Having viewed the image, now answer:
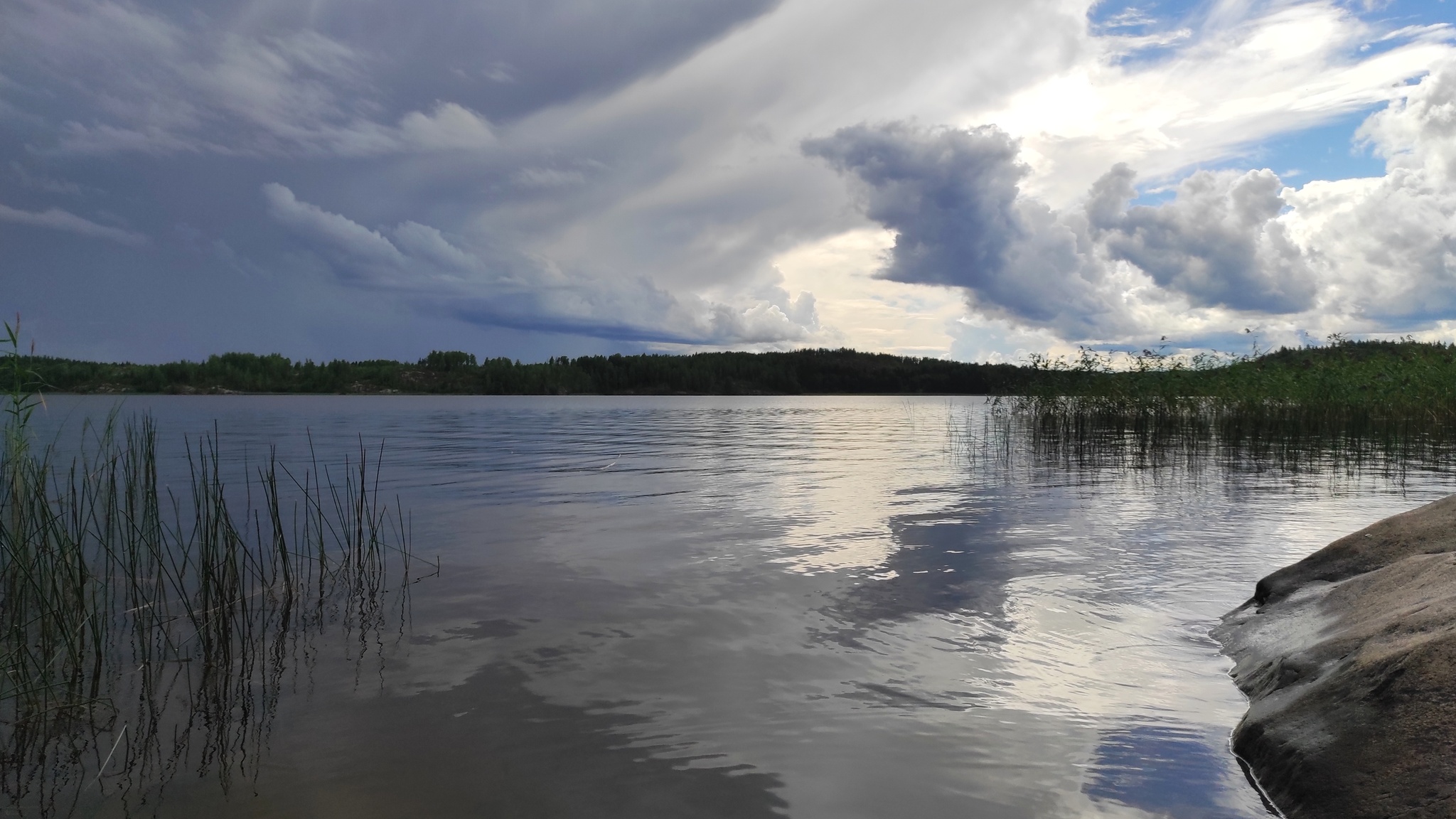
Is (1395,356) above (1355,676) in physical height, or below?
above

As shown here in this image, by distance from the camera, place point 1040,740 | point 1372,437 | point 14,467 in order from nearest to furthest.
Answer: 1. point 1040,740
2. point 14,467
3. point 1372,437

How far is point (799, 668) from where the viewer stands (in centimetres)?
624

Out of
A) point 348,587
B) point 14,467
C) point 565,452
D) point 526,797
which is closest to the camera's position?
point 526,797

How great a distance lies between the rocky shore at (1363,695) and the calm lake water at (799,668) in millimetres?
306

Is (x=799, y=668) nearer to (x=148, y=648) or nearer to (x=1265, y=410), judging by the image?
(x=148, y=648)

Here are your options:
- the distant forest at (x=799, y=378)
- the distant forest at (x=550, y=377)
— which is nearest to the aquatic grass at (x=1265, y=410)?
the distant forest at (x=799, y=378)

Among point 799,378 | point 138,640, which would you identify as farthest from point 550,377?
point 138,640

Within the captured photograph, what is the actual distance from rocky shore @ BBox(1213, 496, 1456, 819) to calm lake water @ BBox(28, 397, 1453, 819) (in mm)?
306

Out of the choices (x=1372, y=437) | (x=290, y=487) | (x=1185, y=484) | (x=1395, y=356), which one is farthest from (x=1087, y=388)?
(x=290, y=487)

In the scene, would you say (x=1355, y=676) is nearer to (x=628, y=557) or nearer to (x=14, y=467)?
(x=628, y=557)

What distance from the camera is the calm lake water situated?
441 centimetres

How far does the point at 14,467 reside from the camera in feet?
21.7

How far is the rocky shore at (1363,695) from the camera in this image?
3.41 meters

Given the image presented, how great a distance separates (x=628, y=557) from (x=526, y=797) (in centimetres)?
588
